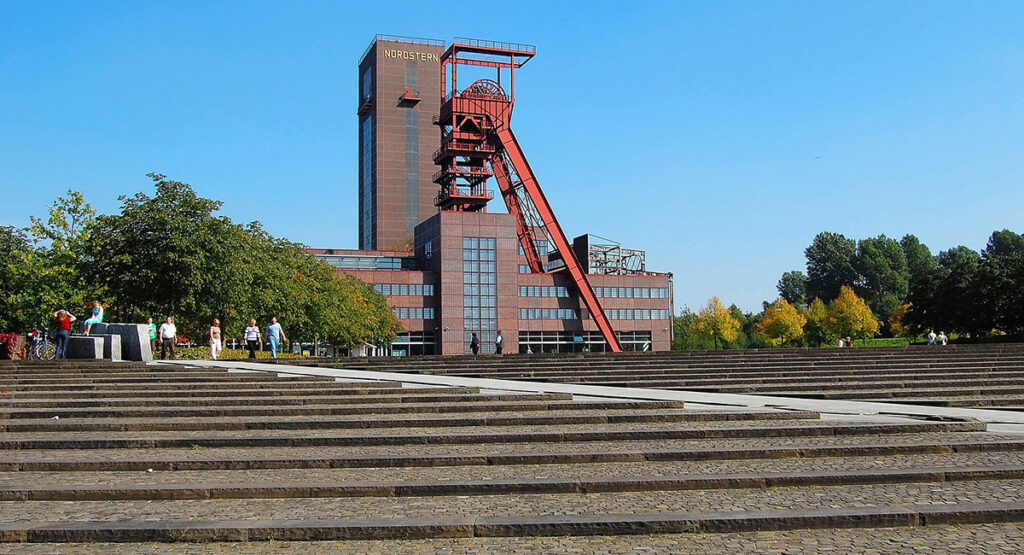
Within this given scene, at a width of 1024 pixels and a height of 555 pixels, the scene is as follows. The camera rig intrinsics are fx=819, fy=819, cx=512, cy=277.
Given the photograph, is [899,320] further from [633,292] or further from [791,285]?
[791,285]

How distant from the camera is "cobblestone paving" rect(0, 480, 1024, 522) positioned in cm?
750

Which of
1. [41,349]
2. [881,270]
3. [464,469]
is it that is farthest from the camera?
[881,270]

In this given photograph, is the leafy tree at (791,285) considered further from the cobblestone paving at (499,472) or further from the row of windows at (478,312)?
the cobblestone paving at (499,472)

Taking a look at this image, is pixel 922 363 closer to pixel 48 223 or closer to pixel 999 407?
pixel 999 407

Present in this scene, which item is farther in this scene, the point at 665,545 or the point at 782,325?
the point at 782,325

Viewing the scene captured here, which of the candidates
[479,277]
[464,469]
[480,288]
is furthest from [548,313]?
[464,469]

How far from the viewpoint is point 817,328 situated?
108 m

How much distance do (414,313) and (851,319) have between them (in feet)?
175

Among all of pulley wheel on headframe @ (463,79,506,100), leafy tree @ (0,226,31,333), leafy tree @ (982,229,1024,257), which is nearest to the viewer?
leafy tree @ (0,226,31,333)

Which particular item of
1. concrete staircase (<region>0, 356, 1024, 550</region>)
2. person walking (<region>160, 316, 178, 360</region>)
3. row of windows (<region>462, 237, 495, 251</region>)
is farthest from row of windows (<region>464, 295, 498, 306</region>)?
concrete staircase (<region>0, 356, 1024, 550</region>)

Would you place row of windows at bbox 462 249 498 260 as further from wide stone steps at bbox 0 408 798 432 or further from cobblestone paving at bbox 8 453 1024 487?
cobblestone paving at bbox 8 453 1024 487

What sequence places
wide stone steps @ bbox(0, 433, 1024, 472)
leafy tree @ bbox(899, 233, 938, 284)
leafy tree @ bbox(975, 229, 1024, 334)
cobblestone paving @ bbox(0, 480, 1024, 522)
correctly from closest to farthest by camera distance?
1. cobblestone paving @ bbox(0, 480, 1024, 522)
2. wide stone steps @ bbox(0, 433, 1024, 472)
3. leafy tree @ bbox(975, 229, 1024, 334)
4. leafy tree @ bbox(899, 233, 938, 284)

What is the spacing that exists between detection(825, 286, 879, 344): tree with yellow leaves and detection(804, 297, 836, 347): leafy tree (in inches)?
85.4

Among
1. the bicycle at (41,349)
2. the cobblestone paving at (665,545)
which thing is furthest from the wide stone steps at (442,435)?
the bicycle at (41,349)
